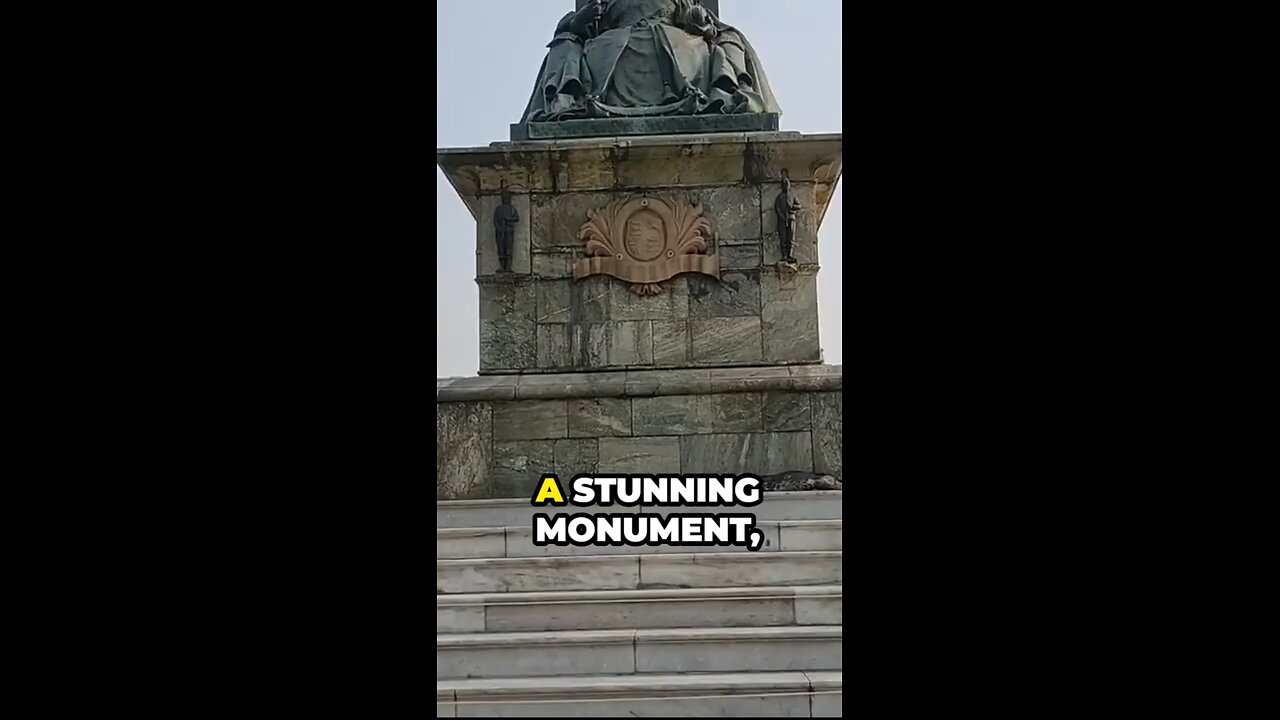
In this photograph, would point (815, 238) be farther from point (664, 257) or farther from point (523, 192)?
point (523, 192)

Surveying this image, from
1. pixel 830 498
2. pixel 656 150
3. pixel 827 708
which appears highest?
pixel 656 150

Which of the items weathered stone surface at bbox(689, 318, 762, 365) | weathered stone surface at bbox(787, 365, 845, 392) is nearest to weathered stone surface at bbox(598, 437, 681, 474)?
weathered stone surface at bbox(689, 318, 762, 365)

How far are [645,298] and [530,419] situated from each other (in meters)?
1.39

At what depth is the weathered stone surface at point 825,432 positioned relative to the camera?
9242 millimetres

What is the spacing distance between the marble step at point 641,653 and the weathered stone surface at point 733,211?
4854 millimetres

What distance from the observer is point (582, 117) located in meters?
10.4

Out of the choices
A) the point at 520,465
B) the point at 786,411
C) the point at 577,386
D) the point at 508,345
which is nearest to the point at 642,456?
the point at 577,386

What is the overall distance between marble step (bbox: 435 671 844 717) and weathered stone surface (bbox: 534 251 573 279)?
511cm

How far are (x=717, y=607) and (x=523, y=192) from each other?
16.7ft

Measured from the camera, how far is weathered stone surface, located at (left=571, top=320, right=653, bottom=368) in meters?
9.77

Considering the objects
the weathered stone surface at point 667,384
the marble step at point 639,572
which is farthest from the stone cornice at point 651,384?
the marble step at point 639,572

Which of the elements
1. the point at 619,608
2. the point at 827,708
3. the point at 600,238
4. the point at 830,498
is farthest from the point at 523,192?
the point at 827,708

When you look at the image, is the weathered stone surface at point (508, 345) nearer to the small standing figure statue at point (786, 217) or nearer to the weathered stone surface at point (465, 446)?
the weathered stone surface at point (465, 446)

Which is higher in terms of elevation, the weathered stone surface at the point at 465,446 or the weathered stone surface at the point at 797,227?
the weathered stone surface at the point at 797,227
